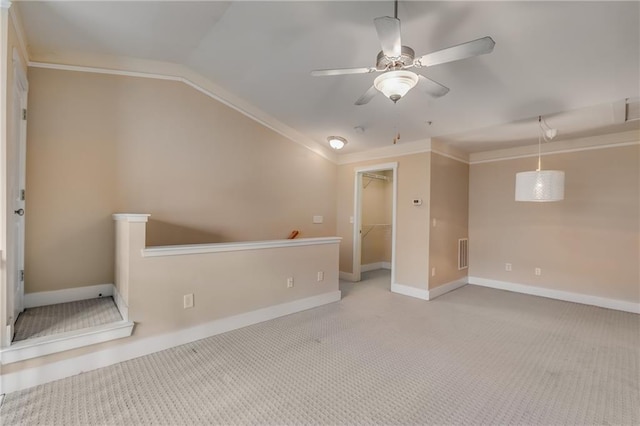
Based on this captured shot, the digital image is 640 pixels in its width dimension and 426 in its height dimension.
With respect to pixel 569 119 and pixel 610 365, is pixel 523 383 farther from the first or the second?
pixel 569 119

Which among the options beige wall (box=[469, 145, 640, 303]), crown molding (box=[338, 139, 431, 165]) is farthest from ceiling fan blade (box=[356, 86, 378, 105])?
beige wall (box=[469, 145, 640, 303])

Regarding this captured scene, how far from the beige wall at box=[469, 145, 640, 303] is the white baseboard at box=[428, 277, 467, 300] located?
0.35 meters

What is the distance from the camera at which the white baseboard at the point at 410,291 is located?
440cm

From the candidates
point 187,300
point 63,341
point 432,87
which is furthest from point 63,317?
point 432,87

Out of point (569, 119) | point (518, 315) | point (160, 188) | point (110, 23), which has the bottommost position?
point (518, 315)

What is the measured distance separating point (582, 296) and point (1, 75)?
6.73 m

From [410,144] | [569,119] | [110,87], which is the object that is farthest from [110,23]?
[569,119]

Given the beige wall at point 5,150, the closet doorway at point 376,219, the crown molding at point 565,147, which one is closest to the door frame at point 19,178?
the beige wall at point 5,150

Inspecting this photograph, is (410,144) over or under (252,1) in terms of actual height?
under

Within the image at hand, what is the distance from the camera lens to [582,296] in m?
4.29

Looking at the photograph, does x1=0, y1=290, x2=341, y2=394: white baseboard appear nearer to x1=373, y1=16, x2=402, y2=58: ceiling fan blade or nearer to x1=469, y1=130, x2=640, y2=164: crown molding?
→ x1=373, y1=16, x2=402, y2=58: ceiling fan blade

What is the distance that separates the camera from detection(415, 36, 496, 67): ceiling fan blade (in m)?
1.64

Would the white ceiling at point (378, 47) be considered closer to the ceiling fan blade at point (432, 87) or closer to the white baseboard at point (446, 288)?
the ceiling fan blade at point (432, 87)

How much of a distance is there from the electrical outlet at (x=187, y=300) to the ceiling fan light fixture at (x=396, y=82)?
8.27 feet
